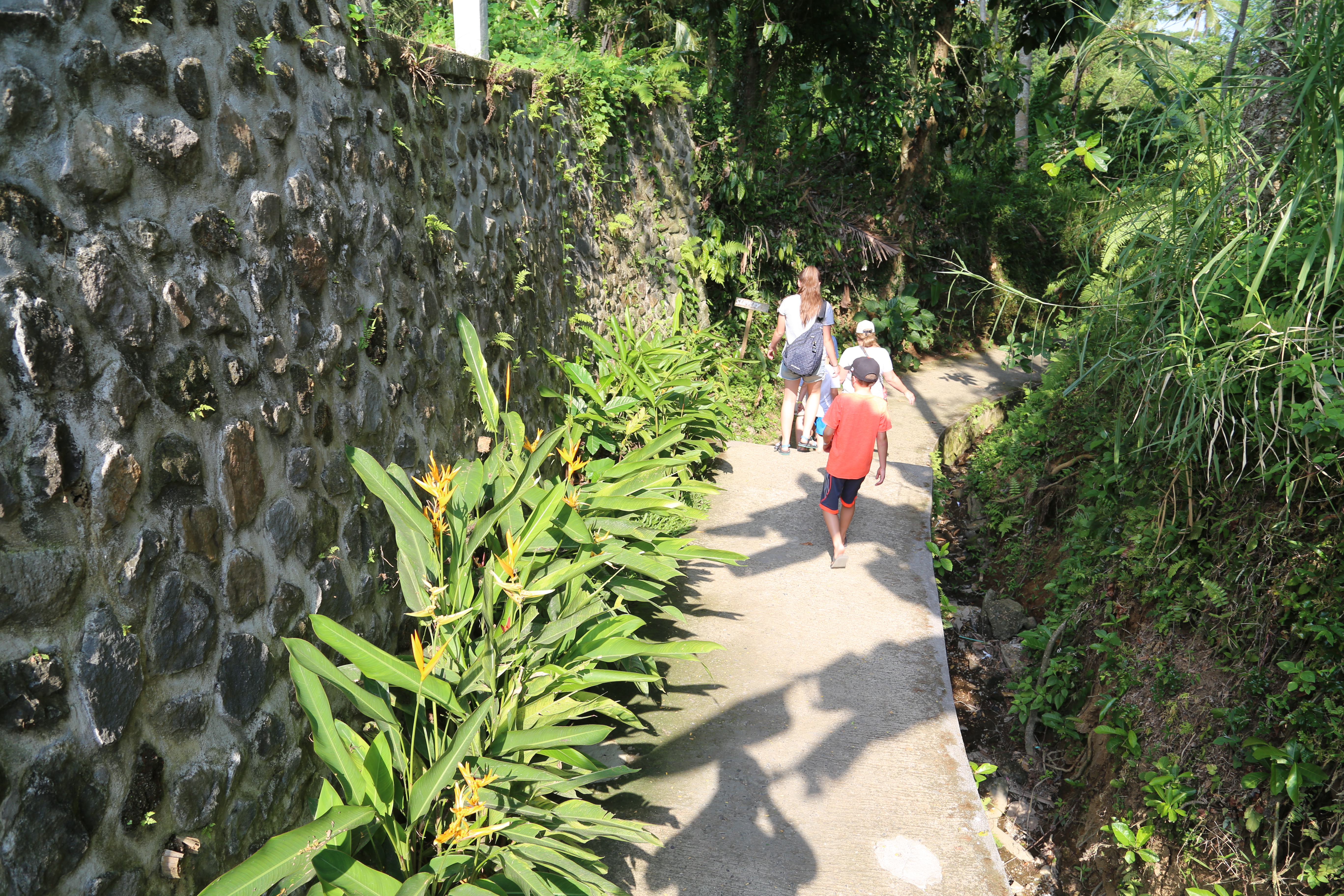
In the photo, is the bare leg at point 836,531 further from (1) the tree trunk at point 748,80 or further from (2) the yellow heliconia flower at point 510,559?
(1) the tree trunk at point 748,80

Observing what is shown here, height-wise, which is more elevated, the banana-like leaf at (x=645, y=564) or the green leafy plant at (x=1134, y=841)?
the banana-like leaf at (x=645, y=564)

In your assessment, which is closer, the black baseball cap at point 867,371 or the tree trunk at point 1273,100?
the tree trunk at point 1273,100

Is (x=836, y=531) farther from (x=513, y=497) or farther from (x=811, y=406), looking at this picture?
(x=513, y=497)

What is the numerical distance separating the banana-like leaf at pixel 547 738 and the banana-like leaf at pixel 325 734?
1.53 feet

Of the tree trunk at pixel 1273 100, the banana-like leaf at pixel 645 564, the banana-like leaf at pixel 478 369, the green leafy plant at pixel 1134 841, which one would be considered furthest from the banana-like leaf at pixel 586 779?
the tree trunk at pixel 1273 100

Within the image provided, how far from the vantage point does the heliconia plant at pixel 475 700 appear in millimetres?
2207

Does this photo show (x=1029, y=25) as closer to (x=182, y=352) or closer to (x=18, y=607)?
(x=182, y=352)

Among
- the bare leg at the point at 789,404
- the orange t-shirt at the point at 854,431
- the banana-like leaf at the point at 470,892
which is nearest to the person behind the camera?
the banana-like leaf at the point at 470,892

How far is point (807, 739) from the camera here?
356 centimetres

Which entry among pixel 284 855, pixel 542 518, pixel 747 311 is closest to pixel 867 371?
pixel 542 518

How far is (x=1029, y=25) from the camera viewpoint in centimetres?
788

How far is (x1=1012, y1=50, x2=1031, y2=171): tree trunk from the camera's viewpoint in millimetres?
8867

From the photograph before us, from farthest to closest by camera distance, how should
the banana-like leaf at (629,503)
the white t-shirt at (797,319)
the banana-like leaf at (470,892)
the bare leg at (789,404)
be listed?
1. the bare leg at (789,404)
2. the white t-shirt at (797,319)
3. the banana-like leaf at (629,503)
4. the banana-like leaf at (470,892)

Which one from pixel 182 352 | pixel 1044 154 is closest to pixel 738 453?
pixel 182 352
